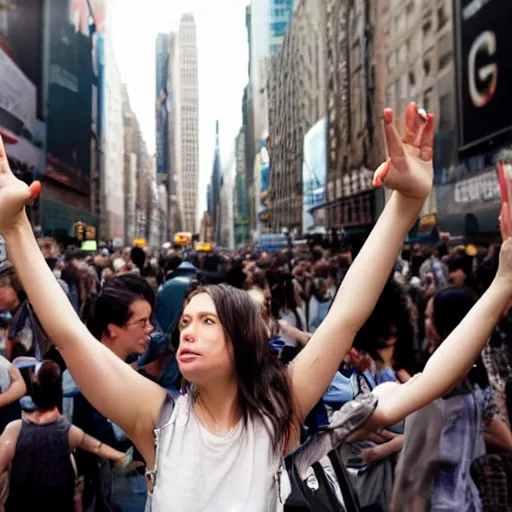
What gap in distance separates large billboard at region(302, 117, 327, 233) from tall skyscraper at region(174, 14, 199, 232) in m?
101

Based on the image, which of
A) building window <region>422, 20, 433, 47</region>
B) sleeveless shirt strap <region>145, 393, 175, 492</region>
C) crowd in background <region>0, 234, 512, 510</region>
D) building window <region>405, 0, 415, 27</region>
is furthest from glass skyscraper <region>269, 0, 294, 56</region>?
sleeveless shirt strap <region>145, 393, 175, 492</region>

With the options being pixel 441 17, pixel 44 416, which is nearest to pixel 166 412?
pixel 44 416

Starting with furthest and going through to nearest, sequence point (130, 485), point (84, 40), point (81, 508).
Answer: point (84, 40)
point (81, 508)
point (130, 485)

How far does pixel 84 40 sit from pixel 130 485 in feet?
36.1

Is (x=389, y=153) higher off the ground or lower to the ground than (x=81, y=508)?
higher

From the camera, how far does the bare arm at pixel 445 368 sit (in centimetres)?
193

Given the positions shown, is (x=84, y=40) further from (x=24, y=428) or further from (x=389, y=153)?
(x=389, y=153)

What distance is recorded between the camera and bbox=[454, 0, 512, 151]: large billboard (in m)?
9.04

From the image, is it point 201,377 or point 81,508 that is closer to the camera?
point 201,377

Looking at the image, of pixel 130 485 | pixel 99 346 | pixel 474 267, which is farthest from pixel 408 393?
pixel 474 267

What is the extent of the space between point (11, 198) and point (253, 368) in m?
0.65

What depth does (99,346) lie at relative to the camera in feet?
5.86

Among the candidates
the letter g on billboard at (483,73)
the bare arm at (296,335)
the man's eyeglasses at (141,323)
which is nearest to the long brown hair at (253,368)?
the man's eyeglasses at (141,323)

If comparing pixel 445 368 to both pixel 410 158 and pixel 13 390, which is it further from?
pixel 13 390
